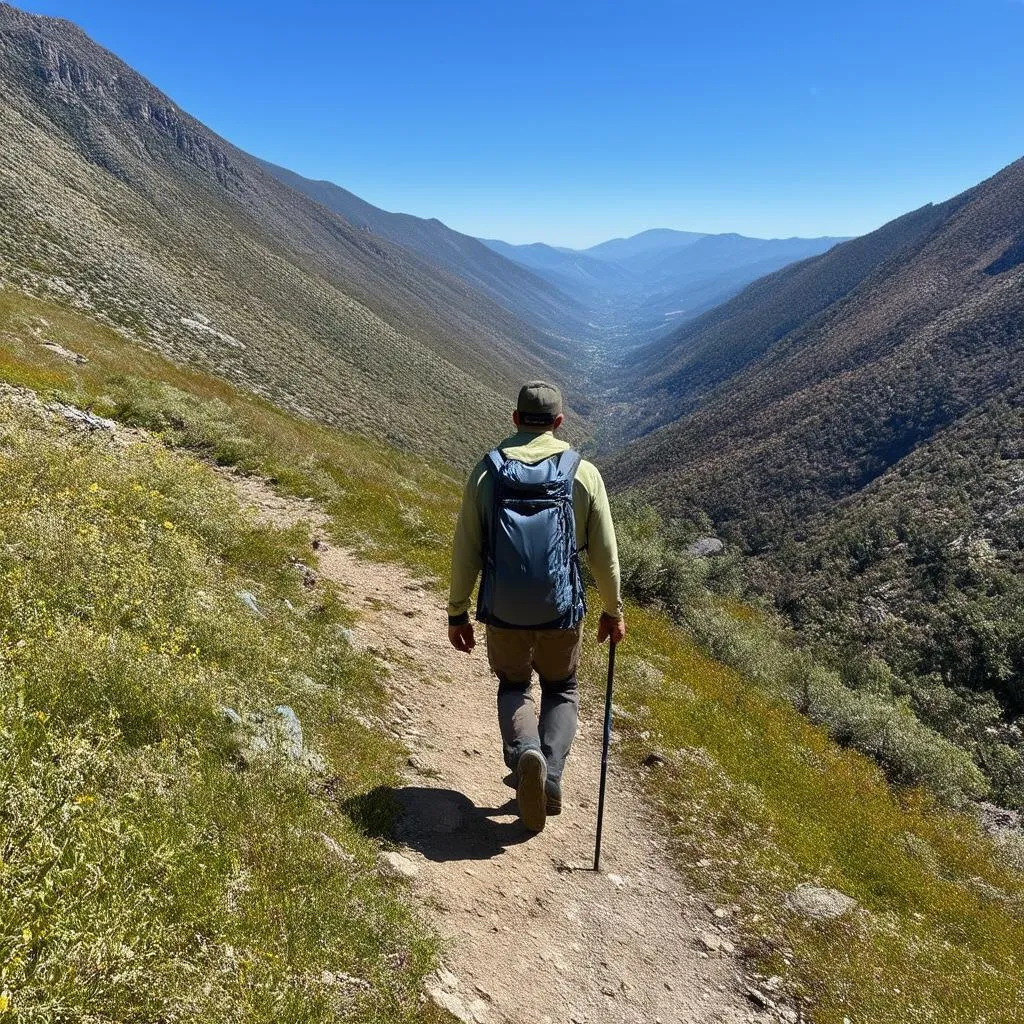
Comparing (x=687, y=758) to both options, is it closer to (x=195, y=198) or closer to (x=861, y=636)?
(x=861, y=636)

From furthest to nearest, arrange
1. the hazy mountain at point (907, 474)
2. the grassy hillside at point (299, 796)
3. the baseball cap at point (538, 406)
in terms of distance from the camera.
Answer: the hazy mountain at point (907, 474) → the baseball cap at point (538, 406) → the grassy hillside at point (299, 796)

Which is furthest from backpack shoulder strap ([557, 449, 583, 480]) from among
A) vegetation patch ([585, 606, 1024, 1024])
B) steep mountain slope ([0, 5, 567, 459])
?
steep mountain slope ([0, 5, 567, 459])

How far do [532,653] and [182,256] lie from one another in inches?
3164

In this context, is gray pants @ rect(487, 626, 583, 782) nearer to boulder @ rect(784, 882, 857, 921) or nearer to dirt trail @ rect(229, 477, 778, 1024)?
dirt trail @ rect(229, 477, 778, 1024)

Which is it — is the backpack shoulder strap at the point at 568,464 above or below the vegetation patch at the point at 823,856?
above

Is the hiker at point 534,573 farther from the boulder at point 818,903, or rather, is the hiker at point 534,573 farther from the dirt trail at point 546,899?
the boulder at point 818,903

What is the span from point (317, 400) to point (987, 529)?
177 ft

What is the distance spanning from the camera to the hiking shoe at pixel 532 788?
459cm

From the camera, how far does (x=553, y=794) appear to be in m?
4.89

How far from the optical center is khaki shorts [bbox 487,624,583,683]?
15.8 feet

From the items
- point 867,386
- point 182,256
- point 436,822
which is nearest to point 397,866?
point 436,822

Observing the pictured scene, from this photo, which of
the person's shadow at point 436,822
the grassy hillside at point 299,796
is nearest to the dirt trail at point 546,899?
the person's shadow at point 436,822

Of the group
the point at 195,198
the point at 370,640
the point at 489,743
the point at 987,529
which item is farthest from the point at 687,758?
the point at 195,198

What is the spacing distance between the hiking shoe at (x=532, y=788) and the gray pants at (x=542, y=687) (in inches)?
5.1
